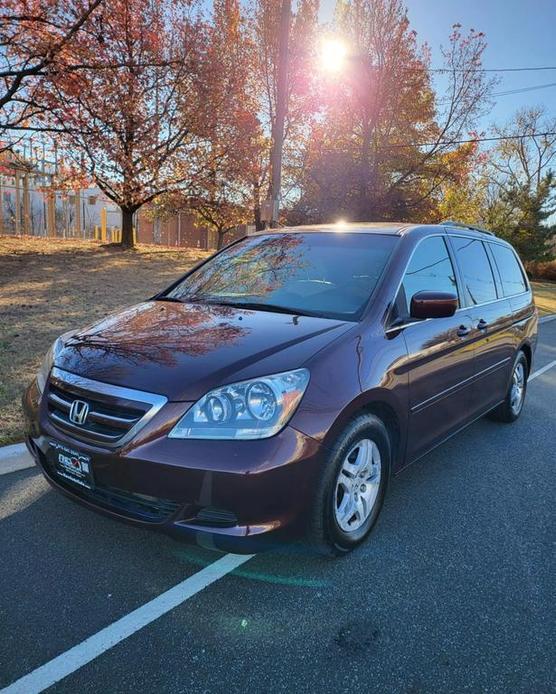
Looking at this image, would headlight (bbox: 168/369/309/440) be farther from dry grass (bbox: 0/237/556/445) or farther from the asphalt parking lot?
dry grass (bbox: 0/237/556/445)

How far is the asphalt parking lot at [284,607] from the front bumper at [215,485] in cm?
31

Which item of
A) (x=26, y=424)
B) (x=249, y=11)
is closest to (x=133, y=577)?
(x=26, y=424)

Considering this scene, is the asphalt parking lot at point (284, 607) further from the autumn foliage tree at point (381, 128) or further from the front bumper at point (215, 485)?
the autumn foliage tree at point (381, 128)

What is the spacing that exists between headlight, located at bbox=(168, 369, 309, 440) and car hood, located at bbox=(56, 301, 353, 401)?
52 mm

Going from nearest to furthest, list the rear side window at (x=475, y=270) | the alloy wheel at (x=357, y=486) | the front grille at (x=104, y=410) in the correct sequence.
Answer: the front grille at (x=104, y=410), the alloy wheel at (x=357, y=486), the rear side window at (x=475, y=270)

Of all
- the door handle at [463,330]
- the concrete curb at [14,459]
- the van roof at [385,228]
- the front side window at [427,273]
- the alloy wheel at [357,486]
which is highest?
the van roof at [385,228]

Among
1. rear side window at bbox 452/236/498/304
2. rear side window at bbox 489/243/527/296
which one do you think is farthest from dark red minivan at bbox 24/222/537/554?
rear side window at bbox 489/243/527/296

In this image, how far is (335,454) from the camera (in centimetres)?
245

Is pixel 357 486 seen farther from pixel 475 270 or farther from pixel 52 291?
pixel 52 291

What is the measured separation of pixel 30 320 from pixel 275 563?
5.89 metres

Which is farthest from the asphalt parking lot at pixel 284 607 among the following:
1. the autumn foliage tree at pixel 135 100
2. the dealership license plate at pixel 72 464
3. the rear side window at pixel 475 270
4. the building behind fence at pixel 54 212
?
the building behind fence at pixel 54 212

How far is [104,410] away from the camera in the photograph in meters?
2.39

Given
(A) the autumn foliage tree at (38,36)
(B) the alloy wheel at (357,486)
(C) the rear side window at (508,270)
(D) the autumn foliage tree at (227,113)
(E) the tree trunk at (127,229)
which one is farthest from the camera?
(E) the tree trunk at (127,229)

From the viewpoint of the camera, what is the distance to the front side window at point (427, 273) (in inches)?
127
